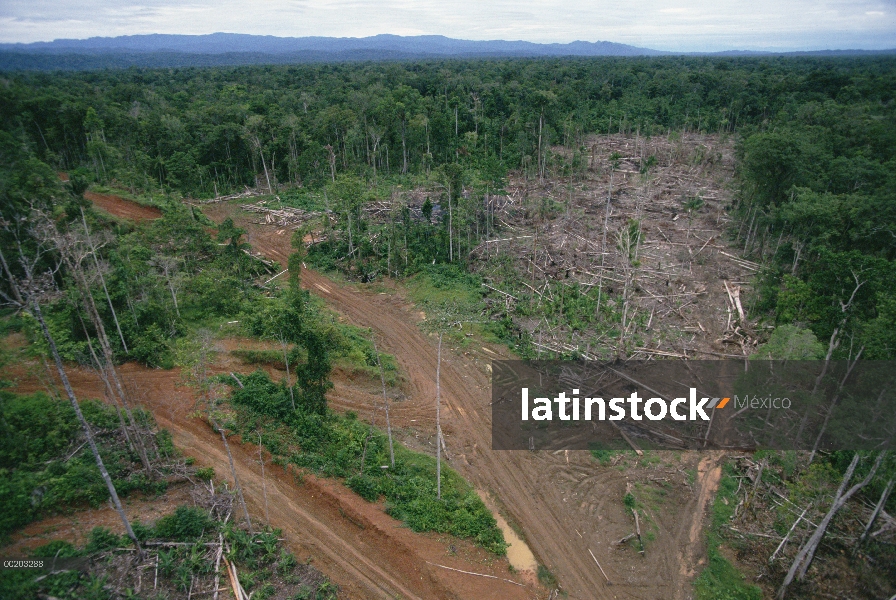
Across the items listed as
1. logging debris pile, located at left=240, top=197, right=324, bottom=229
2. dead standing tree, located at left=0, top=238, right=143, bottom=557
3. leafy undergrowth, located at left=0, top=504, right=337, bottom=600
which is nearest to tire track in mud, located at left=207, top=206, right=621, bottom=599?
leafy undergrowth, located at left=0, top=504, right=337, bottom=600

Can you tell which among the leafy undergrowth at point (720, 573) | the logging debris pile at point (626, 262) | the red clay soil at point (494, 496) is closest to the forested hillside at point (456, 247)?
the leafy undergrowth at point (720, 573)

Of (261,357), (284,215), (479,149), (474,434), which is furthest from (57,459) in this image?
(479,149)

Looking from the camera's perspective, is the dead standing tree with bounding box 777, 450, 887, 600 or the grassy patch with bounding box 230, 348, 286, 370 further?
the grassy patch with bounding box 230, 348, 286, 370

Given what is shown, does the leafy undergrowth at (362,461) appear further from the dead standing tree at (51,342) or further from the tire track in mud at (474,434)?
the dead standing tree at (51,342)

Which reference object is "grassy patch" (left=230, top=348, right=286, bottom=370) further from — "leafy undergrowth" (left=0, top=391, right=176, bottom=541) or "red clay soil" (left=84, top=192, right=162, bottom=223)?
"red clay soil" (left=84, top=192, right=162, bottom=223)

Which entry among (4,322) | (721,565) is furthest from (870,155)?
(4,322)

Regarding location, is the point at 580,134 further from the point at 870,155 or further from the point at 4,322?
the point at 4,322

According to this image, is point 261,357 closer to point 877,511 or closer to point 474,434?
point 474,434
